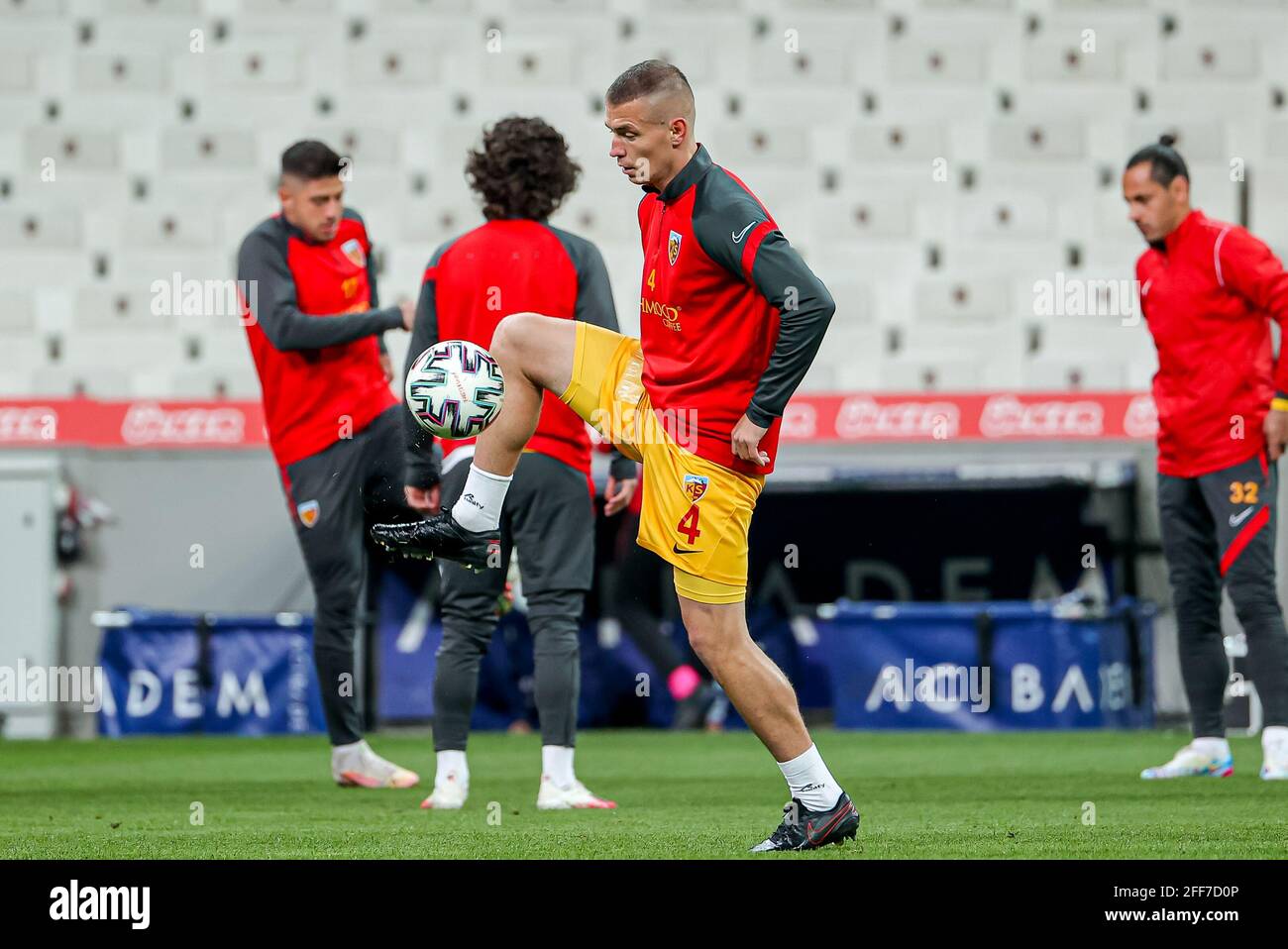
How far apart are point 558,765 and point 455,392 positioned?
1377 millimetres

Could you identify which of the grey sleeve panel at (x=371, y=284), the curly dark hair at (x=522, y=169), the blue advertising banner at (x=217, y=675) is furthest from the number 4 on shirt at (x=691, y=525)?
the blue advertising banner at (x=217, y=675)

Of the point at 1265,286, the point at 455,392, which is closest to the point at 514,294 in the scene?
the point at 455,392

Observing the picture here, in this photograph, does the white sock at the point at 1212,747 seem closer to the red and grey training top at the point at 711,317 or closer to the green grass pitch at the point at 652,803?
the green grass pitch at the point at 652,803

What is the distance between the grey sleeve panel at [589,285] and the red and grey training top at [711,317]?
1.10 meters

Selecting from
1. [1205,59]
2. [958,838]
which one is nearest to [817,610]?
[958,838]

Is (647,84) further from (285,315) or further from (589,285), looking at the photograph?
(285,315)

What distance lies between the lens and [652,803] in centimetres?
547

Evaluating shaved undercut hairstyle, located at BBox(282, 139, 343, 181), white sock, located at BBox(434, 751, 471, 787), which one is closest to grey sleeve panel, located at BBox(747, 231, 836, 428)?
white sock, located at BBox(434, 751, 471, 787)

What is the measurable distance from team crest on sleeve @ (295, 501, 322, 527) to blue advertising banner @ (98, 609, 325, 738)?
11.1 feet

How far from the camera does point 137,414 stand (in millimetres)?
10133

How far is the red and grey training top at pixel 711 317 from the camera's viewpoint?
13.1 feet

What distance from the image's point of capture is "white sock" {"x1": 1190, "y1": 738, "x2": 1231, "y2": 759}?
244 inches

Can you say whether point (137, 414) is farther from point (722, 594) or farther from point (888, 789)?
point (722, 594)

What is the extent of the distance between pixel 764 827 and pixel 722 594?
89 cm
